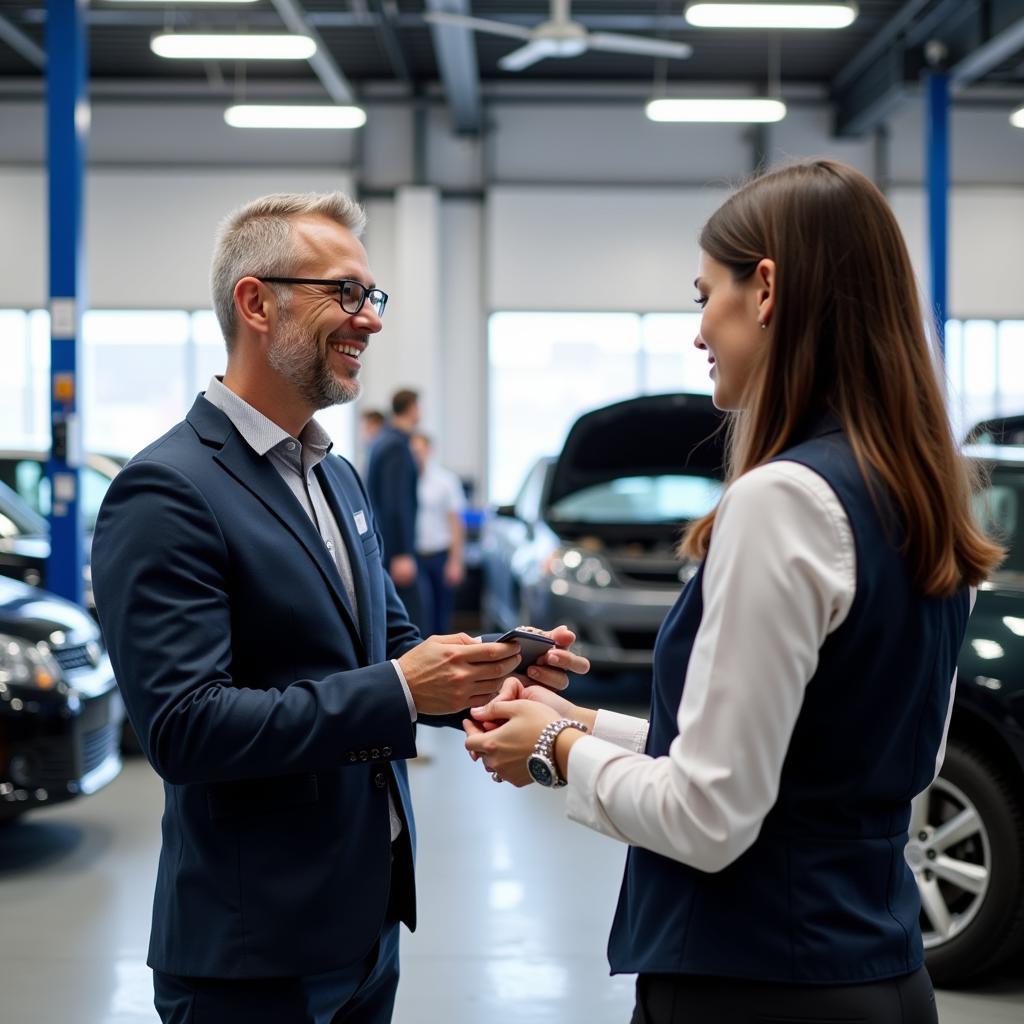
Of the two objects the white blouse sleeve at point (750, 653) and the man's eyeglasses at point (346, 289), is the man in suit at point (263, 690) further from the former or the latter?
the white blouse sleeve at point (750, 653)

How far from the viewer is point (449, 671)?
1565 mm

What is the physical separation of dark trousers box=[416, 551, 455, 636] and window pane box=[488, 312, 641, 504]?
5969 mm

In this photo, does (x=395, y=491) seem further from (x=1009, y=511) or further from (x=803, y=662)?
(x=803, y=662)

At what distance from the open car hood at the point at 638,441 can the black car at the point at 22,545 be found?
256 cm

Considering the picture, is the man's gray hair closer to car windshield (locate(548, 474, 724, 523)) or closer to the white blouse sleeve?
the white blouse sleeve

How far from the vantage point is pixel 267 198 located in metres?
1.81

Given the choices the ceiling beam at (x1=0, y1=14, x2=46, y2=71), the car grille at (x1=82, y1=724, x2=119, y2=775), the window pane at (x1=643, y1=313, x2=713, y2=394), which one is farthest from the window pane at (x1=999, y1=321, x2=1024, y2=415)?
the car grille at (x1=82, y1=724, x2=119, y2=775)

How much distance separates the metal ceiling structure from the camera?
10688 mm

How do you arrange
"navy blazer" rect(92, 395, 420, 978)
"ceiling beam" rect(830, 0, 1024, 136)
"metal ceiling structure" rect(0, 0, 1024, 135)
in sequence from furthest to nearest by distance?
"metal ceiling structure" rect(0, 0, 1024, 135) → "ceiling beam" rect(830, 0, 1024, 136) → "navy blazer" rect(92, 395, 420, 978)

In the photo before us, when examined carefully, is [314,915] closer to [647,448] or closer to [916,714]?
[916,714]

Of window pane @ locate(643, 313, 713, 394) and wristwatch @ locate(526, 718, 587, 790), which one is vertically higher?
window pane @ locate(643, 313, 713, 394)

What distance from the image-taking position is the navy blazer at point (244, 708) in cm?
147

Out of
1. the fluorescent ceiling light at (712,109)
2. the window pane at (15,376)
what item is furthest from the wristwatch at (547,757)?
the window pane at (15,376)

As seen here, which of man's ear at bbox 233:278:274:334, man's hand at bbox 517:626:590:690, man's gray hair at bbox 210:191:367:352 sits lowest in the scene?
man's hand at bbox 517:626:590:690
